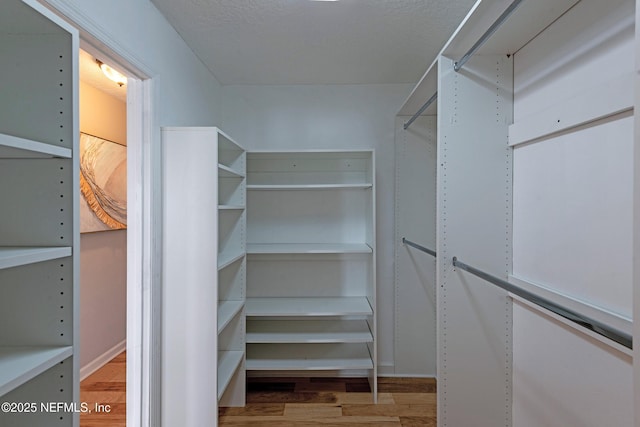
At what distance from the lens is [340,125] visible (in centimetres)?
284

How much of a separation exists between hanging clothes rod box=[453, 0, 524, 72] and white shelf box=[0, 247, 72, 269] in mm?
1623

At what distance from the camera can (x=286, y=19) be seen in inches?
74.1

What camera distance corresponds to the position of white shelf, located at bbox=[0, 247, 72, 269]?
0.75m

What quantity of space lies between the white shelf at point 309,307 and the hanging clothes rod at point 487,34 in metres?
1.66

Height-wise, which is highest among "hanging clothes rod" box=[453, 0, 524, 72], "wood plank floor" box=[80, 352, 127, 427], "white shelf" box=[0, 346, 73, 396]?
"hanging clothes rod" box=[453, 0, 524, 72]

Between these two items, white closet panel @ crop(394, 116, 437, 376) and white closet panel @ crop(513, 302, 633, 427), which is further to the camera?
white closet panel @ crop(394, 116, 437, 376)

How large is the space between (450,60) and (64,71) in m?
1.54

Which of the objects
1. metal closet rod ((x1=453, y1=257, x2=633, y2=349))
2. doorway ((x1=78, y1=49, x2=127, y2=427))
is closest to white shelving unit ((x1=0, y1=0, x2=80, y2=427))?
metal closet rod ((x1=453, y1=257, x2=633, y2=349))

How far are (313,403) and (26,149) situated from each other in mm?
2313

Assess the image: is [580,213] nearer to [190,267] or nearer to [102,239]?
[190,267]

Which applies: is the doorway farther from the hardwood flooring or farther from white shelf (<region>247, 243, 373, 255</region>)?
white shelf (<region>247, 243, 373, 255</region>)

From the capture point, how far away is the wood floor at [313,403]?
226cm

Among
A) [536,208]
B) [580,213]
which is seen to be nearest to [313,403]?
[536,208]

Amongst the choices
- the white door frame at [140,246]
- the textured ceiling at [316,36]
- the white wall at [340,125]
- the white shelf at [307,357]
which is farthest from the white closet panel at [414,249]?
the white door frame at [140,246]
